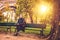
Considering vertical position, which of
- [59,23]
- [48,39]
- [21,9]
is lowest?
[48,39]

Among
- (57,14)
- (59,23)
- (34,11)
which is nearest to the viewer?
(57,14)

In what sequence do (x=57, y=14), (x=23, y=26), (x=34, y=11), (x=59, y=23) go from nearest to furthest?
(x=57, y=14) < (x=59, y=23) < (x=23, y=26) < (x=34, y=11)

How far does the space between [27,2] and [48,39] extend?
4.80 metres

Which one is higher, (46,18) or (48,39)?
(46,18)

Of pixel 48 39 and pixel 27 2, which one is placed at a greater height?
pixel 27 2

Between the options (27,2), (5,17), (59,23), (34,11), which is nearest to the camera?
(59,23)

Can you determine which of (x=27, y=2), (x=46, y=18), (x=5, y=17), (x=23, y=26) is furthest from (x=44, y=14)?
(x=5, y=17)

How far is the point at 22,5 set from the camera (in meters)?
16.1

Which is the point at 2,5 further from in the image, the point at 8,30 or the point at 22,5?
the point at 8,30

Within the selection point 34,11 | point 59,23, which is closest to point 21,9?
point 34,11

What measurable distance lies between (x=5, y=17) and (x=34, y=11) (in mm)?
5065

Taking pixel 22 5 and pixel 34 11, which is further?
pixel 22 5

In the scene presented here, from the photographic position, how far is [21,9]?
53.3 feet

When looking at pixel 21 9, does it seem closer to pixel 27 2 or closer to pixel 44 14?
pixel 27 2
